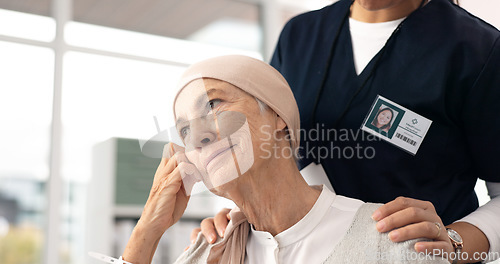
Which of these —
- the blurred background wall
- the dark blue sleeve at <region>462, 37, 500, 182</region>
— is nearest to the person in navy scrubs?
the dark blue sleeve at <region>462, 37, 500, 182</region>

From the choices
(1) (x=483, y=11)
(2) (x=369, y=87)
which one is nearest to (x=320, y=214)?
(2) (x=369, y=87)

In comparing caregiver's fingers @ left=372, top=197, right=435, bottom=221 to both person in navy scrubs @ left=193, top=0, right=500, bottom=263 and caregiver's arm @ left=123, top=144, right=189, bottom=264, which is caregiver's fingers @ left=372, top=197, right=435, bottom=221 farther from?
caregiver's arm @ left=123, top=144, right=189, bottom=264

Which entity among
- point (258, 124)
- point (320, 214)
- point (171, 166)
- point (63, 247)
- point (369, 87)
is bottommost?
point (63, 247)

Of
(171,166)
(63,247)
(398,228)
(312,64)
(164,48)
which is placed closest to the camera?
(398,228)

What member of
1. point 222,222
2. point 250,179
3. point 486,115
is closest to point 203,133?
point 250,179

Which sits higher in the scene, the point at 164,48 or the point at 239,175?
the point at 164,48

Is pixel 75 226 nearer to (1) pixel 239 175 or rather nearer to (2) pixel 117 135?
(2) pixel 117 135

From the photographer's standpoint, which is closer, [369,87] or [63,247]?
[369,87]

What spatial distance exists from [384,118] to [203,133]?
Answer: 526 mm

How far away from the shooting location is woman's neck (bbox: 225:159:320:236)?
50.9 inches

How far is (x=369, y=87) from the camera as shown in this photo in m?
1.50

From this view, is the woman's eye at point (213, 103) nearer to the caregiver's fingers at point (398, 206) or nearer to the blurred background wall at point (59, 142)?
the caregiver's fingers at point (398, 206)

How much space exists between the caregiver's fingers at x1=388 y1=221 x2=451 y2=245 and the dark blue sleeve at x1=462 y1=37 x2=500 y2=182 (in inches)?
12.7

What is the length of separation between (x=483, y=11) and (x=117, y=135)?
1.07m
